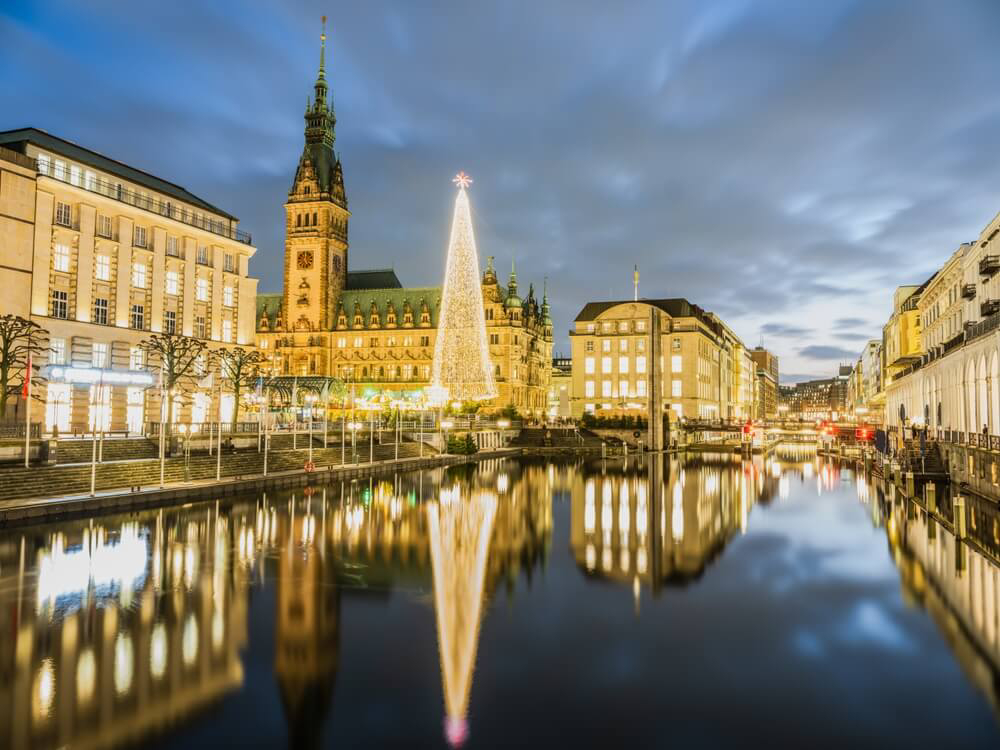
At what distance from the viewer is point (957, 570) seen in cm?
2377

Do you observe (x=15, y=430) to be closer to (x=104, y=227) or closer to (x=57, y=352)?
(x=57, y=352)

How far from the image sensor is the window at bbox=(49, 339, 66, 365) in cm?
5497

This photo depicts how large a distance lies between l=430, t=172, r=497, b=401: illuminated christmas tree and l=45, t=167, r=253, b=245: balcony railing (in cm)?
2551

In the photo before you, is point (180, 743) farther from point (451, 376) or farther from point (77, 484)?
point (451, 376)

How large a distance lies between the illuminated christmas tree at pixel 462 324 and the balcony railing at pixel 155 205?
83.7 ft

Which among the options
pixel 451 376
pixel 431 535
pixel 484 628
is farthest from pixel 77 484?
pixel 451 376

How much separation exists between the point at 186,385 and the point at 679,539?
5182cm

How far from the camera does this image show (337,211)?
136 metres

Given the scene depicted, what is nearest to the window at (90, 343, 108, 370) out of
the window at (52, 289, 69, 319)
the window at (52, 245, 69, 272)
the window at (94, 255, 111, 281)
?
the window at (52, 289, 69, 319)

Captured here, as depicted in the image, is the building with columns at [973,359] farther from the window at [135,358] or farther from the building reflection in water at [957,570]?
the window at [135,358]

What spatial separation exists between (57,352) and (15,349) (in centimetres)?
941

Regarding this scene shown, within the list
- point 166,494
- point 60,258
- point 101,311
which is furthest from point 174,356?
point 166,494

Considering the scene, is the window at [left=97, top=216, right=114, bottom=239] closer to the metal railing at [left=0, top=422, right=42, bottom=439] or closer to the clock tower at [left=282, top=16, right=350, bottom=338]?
the metal railing at [left=0, top=422, right=42, bottom=439]

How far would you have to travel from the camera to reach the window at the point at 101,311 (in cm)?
5972
